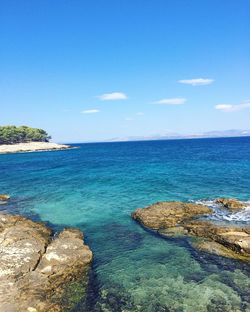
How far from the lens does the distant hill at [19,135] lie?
171m

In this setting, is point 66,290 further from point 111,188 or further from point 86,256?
point 111,188

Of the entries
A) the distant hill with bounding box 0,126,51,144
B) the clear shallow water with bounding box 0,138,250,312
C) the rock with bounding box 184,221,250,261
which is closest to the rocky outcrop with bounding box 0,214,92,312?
the clear shallow water with bounding box 0,138,250,312

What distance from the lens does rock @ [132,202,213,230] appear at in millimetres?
28875

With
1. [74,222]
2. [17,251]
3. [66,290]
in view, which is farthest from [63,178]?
[66,290]

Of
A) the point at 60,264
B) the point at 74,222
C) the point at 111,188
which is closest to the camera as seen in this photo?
the point at 60,264

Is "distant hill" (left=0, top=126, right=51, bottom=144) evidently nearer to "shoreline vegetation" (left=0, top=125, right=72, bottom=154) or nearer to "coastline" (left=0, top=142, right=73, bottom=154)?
"shoreline vegetation" (left=0, top=125, right=72, bottom=154)

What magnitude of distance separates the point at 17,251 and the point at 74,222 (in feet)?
33.2

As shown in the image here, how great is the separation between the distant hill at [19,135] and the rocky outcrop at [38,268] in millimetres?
156680

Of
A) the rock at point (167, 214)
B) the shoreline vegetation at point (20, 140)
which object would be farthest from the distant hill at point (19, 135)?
the rock at point (167, 214)

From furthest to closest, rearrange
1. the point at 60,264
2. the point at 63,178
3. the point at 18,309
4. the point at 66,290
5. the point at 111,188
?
1. the point at 63,178
2. the point at 111,188
3. the point at 60,264
4. the point at 66,290
5. the point at 18,309

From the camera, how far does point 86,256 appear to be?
21375 millimetres

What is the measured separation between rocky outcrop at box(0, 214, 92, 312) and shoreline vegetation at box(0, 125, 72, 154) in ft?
454

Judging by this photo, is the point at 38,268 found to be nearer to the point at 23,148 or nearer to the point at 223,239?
the point at 223,239

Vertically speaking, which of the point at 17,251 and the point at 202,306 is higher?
the point at 17,251
